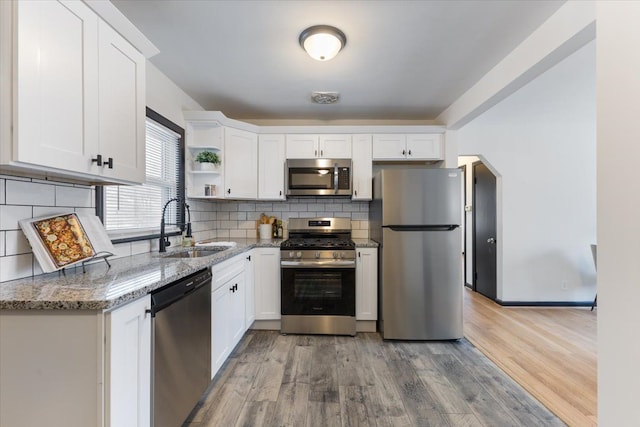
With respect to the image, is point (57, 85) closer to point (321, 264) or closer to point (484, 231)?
point (321, 264)

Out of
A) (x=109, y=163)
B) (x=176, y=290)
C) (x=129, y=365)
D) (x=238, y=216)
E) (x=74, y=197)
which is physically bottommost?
(x=129, y=365)

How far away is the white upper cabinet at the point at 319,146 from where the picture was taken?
3389 mm

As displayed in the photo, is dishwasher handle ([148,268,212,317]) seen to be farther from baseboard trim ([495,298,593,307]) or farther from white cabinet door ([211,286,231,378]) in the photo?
baseboard trim ([495,298,593,307])

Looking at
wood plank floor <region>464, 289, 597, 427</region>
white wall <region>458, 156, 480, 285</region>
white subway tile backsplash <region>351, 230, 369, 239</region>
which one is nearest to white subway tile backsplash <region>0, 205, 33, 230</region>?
white subway tile backsplash <region>351, 230, 369, 239</region>

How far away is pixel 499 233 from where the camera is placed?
4.07m

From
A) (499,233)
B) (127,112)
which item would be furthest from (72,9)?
(499,233)

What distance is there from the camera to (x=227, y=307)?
2330mm

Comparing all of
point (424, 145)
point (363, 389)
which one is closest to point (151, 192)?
point (363, 389)

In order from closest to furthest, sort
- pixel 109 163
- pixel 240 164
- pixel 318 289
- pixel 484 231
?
1. pixel 109 163
2. pixel 318 289
3. pixel 240 164
4. pixel 484 231

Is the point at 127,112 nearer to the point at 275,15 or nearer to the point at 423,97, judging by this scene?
the point at 275,15

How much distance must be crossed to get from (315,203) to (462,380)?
234cm

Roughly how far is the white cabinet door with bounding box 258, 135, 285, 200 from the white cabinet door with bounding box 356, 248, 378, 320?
1162mm

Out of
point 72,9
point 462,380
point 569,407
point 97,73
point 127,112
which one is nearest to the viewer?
point 72,9

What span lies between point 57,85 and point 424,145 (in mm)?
3204
